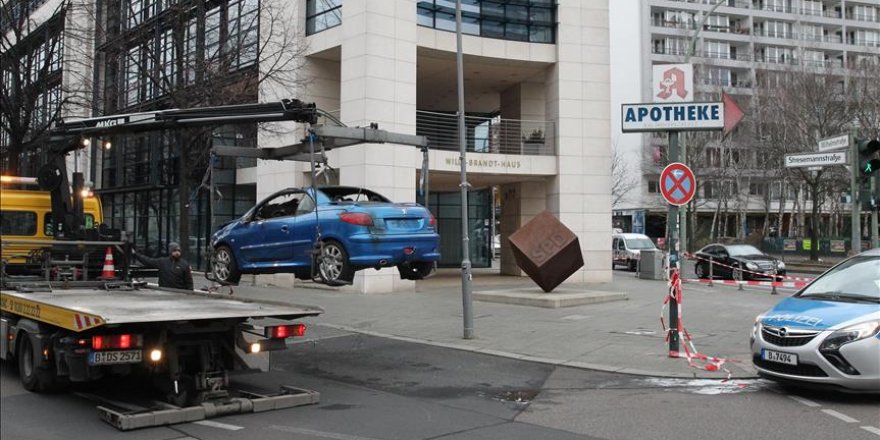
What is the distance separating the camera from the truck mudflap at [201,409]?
6609mm

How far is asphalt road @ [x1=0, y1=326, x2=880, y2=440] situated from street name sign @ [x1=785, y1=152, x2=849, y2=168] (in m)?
4.71

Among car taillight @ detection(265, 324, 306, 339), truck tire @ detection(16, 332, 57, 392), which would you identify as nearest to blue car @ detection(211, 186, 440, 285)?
car taillight @ detection(265, 324, 306, 339)

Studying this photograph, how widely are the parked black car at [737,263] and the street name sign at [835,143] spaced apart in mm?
12653

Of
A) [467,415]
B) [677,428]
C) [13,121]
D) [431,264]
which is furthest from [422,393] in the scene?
[13,121]

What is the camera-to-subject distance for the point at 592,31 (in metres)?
25.1

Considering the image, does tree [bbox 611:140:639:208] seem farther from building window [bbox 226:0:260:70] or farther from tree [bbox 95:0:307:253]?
tree [bbox 95:0:307:253]

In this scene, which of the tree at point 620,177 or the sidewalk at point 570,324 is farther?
the tree at point 620,177

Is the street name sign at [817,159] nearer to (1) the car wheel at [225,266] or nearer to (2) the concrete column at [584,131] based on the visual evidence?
(1) the car wheel at [225,266]

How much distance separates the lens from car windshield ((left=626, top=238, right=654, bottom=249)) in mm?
33062

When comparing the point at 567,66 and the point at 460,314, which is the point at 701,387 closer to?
the point at 460,314

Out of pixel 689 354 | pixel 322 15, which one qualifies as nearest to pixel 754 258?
pixel 689 354

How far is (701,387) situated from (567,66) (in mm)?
17616

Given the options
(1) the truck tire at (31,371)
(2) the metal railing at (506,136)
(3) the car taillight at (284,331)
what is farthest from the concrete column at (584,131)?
(1) the truck tire at (31,371)

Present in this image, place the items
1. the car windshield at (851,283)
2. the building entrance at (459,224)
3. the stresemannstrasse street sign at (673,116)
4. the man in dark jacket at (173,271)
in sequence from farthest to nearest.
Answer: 1. the building entrance at (459,224)
2. the man in dark jacket at (173,271)
3. the stresemannstrasse street sign at (673,116)
4. the car windshield at (851,283)
